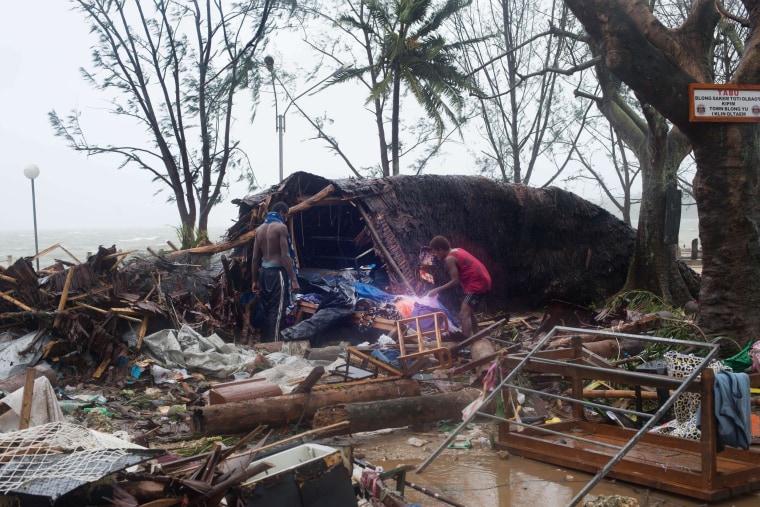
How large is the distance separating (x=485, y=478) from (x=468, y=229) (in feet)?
27.4

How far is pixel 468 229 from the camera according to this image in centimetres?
1267

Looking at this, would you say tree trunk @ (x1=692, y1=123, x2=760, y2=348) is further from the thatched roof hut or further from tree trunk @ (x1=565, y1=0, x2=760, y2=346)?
the thatched roof hut

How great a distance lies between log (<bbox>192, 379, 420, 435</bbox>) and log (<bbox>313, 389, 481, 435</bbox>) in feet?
0.96

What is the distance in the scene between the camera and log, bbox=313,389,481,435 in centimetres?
529

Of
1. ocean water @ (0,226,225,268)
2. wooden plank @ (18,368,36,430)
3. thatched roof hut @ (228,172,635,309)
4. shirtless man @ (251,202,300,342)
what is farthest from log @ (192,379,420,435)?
ocean water @ (0,226,225,268)

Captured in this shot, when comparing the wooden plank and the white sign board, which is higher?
the white sign board

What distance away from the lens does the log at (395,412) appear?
5285mm

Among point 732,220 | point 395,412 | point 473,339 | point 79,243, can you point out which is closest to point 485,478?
point 395,412

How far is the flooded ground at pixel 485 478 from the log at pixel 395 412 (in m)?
0.16

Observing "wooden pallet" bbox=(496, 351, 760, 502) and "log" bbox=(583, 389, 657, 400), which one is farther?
"log" bbox=(583, 389, 657, 400)

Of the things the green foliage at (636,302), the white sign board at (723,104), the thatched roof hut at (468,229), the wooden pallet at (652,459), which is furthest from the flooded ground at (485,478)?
the green foliage at (636,302)

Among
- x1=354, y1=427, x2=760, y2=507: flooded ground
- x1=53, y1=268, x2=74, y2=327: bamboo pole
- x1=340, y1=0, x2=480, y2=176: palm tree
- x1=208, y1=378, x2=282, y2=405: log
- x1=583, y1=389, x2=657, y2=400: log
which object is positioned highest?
x1=340, y1=0, x2=480, y2=176: palm tree

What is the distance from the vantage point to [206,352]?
790 cm

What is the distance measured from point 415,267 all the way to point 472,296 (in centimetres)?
272
